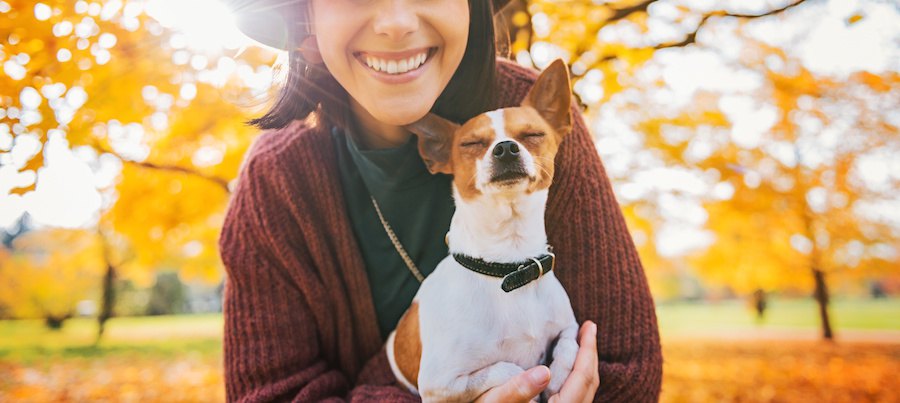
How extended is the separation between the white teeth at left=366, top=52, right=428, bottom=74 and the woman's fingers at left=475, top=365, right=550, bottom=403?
33.3 inches

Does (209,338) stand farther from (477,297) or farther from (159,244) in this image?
(477,297)

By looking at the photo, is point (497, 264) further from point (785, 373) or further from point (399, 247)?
point (785, 373)

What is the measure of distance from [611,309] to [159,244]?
218 inches

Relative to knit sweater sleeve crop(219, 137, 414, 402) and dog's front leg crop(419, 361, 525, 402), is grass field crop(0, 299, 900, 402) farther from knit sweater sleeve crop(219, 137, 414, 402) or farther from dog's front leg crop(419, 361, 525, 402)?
dog's front leg crop(419, 361, 525, 402)

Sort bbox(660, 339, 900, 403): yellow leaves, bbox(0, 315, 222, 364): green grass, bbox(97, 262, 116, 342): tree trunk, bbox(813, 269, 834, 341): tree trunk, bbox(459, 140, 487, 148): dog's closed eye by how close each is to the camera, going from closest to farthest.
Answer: bbox(459, 140, 487, 148): dog's closed eye → bbox(660, 339, 900, 403): yellow leaves → bbox(813, 269, 834, 341): tree trunk → bbox(0, 315, 222, 364): green grass → bbox(97, 262, 116, 342): tree trunk

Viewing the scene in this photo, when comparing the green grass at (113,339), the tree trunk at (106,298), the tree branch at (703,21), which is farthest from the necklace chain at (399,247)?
the tree trunk at (106,298)

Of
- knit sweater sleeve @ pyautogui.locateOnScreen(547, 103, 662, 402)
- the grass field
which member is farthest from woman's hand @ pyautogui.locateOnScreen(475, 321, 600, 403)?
the grass field

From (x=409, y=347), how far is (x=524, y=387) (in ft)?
1.43

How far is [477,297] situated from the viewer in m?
1.40

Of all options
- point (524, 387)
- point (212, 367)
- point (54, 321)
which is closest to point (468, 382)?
point (524, 387)

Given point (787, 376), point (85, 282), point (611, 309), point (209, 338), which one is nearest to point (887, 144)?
point (787, 376)

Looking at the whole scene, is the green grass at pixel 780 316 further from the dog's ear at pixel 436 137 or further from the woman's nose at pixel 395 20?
the woman's nose at pixel 395 20

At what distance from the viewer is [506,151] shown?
1.32 meters

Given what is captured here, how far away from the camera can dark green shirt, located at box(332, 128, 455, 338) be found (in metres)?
1.82
